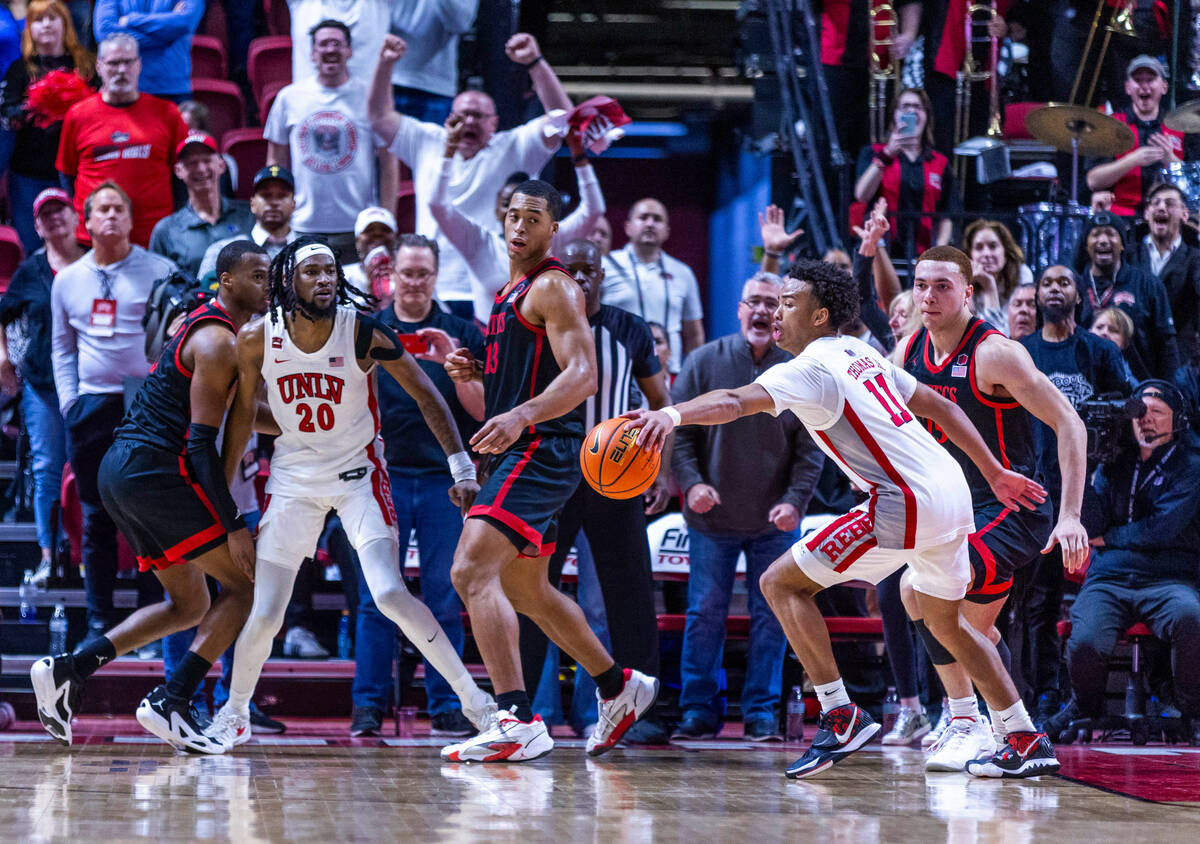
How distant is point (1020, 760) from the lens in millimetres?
4918

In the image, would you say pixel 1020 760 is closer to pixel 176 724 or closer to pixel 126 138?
pixel 176 724

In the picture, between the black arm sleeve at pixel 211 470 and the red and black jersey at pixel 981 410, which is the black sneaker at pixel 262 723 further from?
the red and black jersey at pixel 981 410

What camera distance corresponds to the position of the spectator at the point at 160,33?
901cm

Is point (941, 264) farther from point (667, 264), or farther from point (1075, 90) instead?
point (1075, 90)

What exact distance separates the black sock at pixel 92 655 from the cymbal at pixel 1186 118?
7146 mm

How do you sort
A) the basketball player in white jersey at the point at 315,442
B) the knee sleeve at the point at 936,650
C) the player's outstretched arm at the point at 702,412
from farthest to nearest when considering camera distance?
1. the basketball player in white jersey at the point at 315,442
2. the knee sleeve at the point at 936,650
3. the player's outstretched arm at the point at 702,412

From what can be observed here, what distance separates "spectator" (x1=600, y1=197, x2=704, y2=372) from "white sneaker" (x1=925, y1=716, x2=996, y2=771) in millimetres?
3331

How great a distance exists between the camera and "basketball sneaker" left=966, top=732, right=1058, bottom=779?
492 cm

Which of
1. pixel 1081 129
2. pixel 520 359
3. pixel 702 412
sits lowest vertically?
pixel 702 412

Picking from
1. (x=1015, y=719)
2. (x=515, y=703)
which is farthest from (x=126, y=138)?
(x=1015, y=719)

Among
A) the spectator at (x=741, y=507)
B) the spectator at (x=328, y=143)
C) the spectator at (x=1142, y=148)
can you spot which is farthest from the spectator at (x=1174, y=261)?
the spectator at (x=328, y=143)

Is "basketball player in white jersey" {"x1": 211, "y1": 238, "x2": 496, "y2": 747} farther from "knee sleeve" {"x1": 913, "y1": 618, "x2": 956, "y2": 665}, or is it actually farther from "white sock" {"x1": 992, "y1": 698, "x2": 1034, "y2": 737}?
"white sock" {"x1": 992, "y1": 698, "x2": 1034, "y2": 737}

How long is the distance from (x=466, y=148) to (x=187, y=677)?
3485 millimetres

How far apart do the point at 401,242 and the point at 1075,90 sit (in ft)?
21.9
